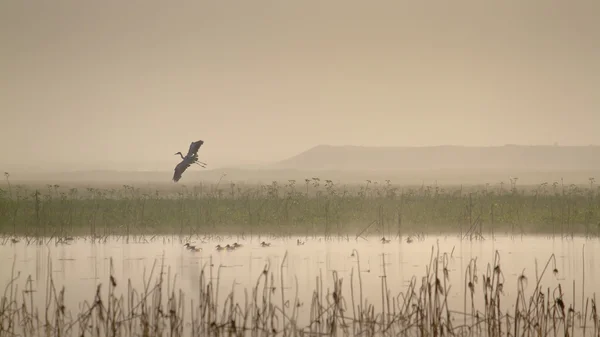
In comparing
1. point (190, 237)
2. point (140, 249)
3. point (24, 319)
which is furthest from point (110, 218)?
point (24, 319)

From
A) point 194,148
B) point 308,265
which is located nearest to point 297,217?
point 194,148

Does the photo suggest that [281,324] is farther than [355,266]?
No

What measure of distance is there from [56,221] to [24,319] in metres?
13.3

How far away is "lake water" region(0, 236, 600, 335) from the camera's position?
12.4 metres

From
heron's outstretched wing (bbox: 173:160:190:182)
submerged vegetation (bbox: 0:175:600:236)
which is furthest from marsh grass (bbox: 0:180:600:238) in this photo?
heron's outstretched wing (bbox: 173:160:190:182)

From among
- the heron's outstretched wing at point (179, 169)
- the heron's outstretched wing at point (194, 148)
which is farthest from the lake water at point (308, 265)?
the heron's outstretched wing at point (194, 148)

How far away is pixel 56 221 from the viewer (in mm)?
22688

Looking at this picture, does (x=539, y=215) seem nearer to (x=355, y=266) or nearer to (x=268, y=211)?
(x=268, y=211)

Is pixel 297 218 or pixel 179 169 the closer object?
pixel 179 169

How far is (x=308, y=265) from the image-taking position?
51.9 ft

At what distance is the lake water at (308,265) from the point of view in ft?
40.6

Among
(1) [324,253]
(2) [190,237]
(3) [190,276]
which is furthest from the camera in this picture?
(2) [190,237]

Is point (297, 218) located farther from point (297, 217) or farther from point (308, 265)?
point (308, 265)

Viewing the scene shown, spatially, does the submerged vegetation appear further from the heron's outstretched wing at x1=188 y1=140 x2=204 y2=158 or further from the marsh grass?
the heron's outstretched wing at x1=188 y1=140 x2=204 y2=158
